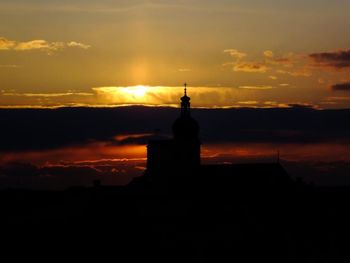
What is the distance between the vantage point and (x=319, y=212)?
10250cm

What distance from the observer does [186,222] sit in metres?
95.1

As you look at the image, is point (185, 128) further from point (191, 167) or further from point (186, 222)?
point (186, 222)

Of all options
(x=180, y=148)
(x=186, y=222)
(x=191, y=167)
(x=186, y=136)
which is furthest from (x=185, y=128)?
(x=186, y=222)

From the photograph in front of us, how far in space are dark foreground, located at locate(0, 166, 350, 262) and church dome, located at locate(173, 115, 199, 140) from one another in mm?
6075

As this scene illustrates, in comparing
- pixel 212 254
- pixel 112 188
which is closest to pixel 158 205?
pixel 112 188

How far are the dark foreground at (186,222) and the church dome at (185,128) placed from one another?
607cm

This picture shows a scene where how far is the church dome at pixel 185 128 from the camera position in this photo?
116750 mm

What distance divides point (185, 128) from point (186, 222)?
23.2 metres

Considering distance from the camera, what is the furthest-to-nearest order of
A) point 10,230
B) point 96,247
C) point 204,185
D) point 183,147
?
point 183,147
point 204,185
point 10,230
point 96,247

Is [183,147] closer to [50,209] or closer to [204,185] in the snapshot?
[204,185]

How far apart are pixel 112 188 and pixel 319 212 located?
23758 millimetres

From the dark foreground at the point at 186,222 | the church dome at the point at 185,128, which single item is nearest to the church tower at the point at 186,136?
the church dome at the point at 185,128

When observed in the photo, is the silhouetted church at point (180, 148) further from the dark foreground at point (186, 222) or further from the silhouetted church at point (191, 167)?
the dark foreground at point (186, 222)

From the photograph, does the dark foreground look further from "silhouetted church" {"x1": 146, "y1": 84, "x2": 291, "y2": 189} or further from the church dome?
the church dome
